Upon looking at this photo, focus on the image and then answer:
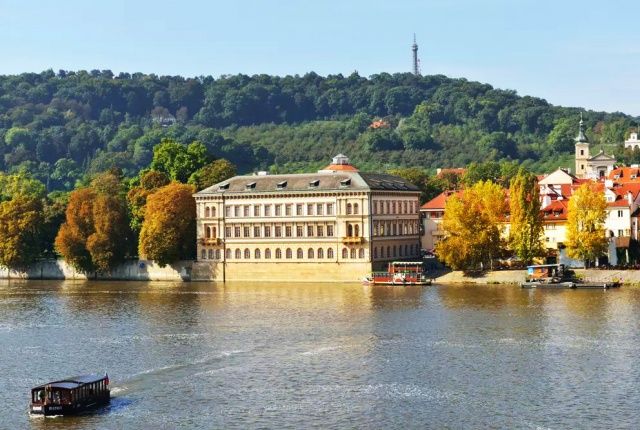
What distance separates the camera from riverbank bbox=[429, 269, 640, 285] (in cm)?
10338

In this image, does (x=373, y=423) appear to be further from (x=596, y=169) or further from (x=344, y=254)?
(x=596, y=169)

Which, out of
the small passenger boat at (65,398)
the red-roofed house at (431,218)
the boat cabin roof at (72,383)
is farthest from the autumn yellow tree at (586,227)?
the small passenger boat at (65,398)

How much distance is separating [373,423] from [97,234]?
8094cm

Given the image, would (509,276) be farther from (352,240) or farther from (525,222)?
(352,240)

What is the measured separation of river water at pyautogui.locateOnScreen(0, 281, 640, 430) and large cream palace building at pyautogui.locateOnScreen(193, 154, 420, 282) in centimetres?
1682

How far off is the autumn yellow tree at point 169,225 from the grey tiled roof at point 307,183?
2622 mm

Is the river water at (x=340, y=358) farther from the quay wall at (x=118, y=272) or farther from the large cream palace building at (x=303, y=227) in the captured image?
the quay wall at (x=118, y=272)

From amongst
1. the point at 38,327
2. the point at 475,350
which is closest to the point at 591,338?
the point at 475,350

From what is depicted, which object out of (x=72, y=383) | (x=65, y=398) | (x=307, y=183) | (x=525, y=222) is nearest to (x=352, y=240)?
(x=307, y=183)

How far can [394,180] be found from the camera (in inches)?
5069

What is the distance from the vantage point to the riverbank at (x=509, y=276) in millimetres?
103375

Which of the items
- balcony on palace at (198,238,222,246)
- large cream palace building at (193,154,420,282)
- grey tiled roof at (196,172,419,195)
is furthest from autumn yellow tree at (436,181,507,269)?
balcony on palace at (198,238,222,246)

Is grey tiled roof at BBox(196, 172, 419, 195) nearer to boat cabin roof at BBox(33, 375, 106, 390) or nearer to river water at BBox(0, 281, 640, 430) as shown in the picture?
river water at BBox(0, 281, 640, 430)

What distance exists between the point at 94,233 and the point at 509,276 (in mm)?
46621
